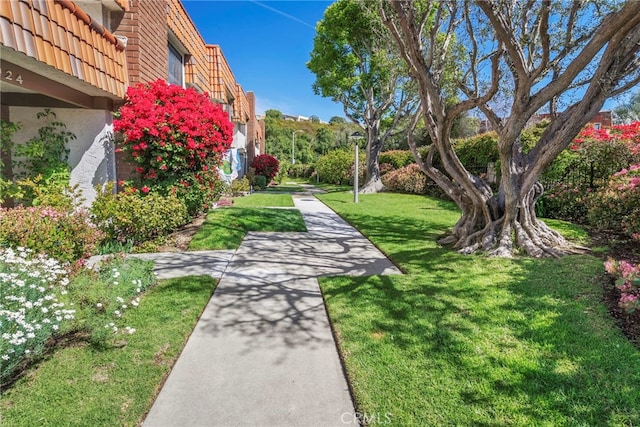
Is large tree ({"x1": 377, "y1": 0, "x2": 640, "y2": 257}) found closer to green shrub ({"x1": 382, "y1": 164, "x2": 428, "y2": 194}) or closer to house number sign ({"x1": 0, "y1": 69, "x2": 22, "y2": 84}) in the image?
house number sign ({"x1": 0, "y1": 69, "x2": 22, "y2": 84})

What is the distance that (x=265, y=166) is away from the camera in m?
25.4

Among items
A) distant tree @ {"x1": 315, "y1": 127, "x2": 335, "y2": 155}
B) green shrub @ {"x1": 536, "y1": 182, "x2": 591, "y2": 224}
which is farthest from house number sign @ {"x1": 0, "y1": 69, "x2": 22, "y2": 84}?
distant tree @ {"x1": 315, "y1": 127, "x2": 335, "y2": 155}

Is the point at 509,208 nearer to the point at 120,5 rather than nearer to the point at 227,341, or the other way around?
the point at 227,341

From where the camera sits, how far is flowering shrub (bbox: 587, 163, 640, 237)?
18.4ft

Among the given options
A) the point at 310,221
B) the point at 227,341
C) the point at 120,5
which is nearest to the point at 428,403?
the point at 227,341

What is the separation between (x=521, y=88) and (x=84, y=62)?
6.64 m

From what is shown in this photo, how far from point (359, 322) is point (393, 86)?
1532cm

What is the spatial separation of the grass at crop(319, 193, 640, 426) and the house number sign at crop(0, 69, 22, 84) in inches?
190

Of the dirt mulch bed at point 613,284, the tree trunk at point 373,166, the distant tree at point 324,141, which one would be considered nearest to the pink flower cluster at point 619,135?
the dirt mulch bed at point 613,284

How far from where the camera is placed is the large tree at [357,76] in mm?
17031

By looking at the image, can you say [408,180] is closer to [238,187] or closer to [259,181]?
[238,187]

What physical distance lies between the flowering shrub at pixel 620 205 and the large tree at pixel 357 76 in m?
10.9

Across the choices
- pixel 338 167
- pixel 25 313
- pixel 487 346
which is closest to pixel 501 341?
pixel 487 346

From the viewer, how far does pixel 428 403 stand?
2.32 metres
